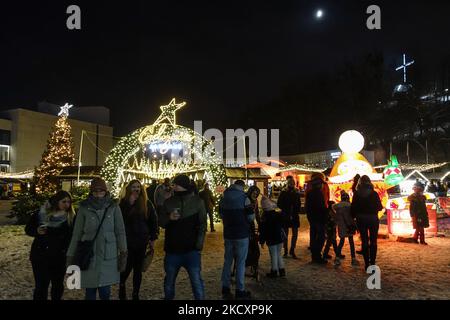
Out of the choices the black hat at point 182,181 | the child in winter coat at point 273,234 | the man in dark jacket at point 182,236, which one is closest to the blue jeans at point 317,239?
the child in winter coat at point 273,234

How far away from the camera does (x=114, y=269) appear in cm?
425

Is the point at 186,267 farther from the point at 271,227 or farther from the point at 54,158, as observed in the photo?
the point at 54,158

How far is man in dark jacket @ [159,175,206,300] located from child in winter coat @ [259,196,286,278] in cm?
253

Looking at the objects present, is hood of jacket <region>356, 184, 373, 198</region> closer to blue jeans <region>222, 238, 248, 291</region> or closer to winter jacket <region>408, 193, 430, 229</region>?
blue jeans <region>222, 238, 248, 291</region>

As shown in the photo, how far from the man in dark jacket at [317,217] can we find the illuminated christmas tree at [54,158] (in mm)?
21644

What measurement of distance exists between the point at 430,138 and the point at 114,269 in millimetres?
38286

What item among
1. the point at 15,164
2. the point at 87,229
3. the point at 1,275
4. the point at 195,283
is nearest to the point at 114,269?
the point at 87,229

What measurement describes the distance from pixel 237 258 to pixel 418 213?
6.93 meters

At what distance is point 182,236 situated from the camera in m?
4.52

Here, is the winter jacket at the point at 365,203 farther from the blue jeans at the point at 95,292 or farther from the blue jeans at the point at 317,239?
the blue jeans at the point at 95,292

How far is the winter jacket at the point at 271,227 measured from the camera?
22.6 feet

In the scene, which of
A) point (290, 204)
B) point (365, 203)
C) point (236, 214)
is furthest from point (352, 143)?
point (236, 214)

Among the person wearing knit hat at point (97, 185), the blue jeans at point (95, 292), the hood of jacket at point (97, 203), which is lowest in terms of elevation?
the blue jeans at point (95, 292)
